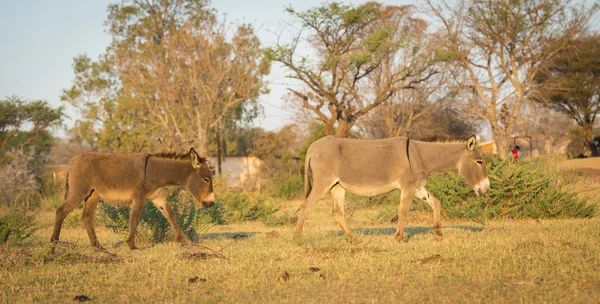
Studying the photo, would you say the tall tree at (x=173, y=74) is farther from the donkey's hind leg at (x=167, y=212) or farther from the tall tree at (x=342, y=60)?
the donkey's hind leg at (x=167, y=212)

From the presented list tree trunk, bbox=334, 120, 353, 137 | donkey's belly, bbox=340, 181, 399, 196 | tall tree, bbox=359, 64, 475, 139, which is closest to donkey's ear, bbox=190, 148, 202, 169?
donkey's belly, bbox=340, 181, 399, 196

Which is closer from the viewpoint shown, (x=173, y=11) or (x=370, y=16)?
(x=370, y=16)

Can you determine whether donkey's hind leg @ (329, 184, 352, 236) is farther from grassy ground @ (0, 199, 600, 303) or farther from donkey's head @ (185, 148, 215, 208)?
donkey's head @ (185, 148, 215, 208)

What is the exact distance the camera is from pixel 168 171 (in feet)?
34.1

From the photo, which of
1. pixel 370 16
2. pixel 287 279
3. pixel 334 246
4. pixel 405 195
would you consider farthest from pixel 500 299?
pixel 370 16

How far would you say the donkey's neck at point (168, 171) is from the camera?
1020cm

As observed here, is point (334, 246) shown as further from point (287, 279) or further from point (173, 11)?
point (173, 11)

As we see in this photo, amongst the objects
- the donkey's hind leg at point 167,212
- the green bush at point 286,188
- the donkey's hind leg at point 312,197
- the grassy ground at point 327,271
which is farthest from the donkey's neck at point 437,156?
the green bush at point 286,188

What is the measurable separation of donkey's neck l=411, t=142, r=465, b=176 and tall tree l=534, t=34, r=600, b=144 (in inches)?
1368

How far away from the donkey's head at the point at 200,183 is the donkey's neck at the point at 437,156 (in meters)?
3.58

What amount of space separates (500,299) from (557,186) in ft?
33.0

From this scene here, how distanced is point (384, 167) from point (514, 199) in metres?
5.31

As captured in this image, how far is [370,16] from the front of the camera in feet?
124

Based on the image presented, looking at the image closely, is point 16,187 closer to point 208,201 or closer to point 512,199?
point 208,201
